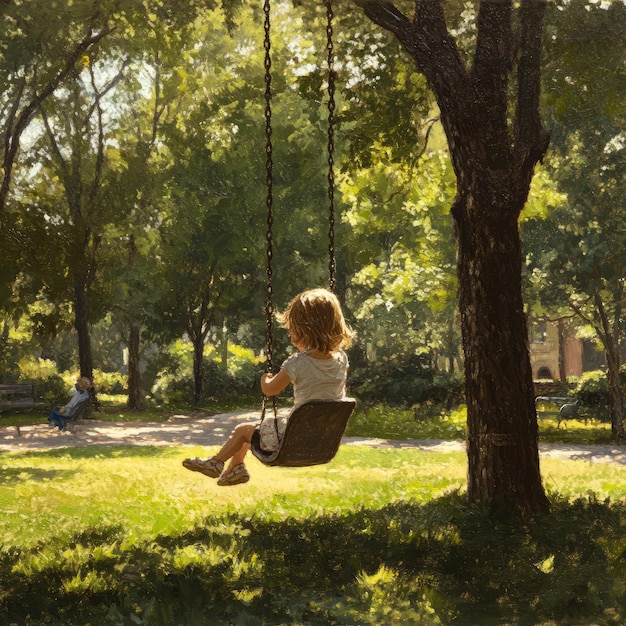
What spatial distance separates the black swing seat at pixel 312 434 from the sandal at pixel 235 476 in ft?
1.70

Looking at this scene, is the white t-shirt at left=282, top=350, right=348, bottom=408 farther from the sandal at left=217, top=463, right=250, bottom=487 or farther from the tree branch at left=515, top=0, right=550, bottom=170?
the tree branch at left=515, top=0, right=550, bottom=170

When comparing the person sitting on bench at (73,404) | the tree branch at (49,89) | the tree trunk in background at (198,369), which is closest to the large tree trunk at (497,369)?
the tree branch at (49,89)

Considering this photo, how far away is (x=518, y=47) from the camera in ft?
35.0

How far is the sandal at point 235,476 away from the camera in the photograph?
869 cm

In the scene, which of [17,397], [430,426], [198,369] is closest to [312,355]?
[430,426]

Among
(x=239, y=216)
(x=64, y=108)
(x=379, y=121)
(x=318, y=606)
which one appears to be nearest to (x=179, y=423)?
(x=239, y=216)

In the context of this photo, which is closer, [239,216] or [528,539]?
[528,539]

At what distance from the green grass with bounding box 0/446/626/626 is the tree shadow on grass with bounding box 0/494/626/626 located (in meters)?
0.02

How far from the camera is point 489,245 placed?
9523 millimetres

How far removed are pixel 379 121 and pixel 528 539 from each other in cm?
721

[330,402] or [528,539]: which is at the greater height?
[330,402]

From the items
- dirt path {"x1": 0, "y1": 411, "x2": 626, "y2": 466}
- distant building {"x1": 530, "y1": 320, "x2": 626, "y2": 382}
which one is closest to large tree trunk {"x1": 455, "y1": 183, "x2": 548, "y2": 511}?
dirt path {"x1": 0, "y1": 411, "x2": 626, "y2": 466}

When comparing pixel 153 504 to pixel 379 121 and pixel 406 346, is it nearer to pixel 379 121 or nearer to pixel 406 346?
pixel 379 121

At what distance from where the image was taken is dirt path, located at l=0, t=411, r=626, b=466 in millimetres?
20844
